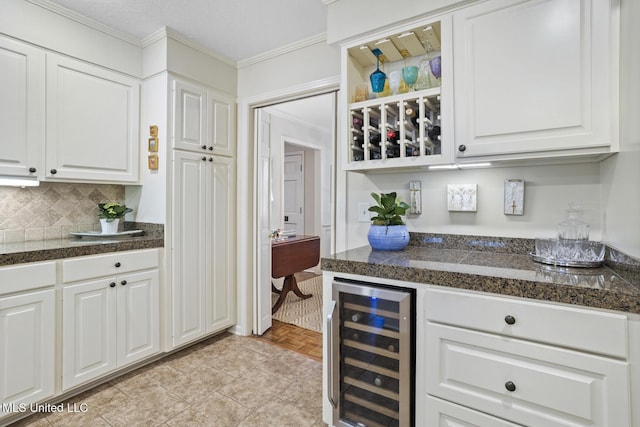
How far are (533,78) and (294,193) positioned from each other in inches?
181

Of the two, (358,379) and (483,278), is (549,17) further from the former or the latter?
(358,379)

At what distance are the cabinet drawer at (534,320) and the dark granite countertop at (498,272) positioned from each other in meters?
0.03

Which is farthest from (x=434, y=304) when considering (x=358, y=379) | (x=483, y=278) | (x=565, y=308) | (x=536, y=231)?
(x=536, y=231)

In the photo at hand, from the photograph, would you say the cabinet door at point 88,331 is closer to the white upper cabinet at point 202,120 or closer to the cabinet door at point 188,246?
the cabinet door at point 188,246

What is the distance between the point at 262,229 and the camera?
289 centimetres

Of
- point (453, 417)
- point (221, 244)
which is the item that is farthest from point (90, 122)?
point (453, 417)

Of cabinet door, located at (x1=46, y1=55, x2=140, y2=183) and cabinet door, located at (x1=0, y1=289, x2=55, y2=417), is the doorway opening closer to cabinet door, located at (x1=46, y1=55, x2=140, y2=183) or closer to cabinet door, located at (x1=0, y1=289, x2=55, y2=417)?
cabinet door, located at (x1=46, y1=55, x2=140, y2=183)

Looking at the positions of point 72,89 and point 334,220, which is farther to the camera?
point 334,220

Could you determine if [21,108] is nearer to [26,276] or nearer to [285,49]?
[26,276]

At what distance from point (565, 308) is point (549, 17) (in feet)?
3.79

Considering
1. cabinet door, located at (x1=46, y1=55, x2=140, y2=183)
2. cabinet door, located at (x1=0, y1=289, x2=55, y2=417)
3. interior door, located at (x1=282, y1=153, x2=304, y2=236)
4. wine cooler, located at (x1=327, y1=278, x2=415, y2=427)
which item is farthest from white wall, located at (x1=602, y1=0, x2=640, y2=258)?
interior door, located at (x1=282, y1=153, x2=304, y2=236)

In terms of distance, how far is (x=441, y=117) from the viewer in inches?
61.1

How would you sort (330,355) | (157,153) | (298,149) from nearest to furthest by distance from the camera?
(330,355) < (157,153) < (298,149)

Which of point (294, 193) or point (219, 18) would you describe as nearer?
point (219, 18)
